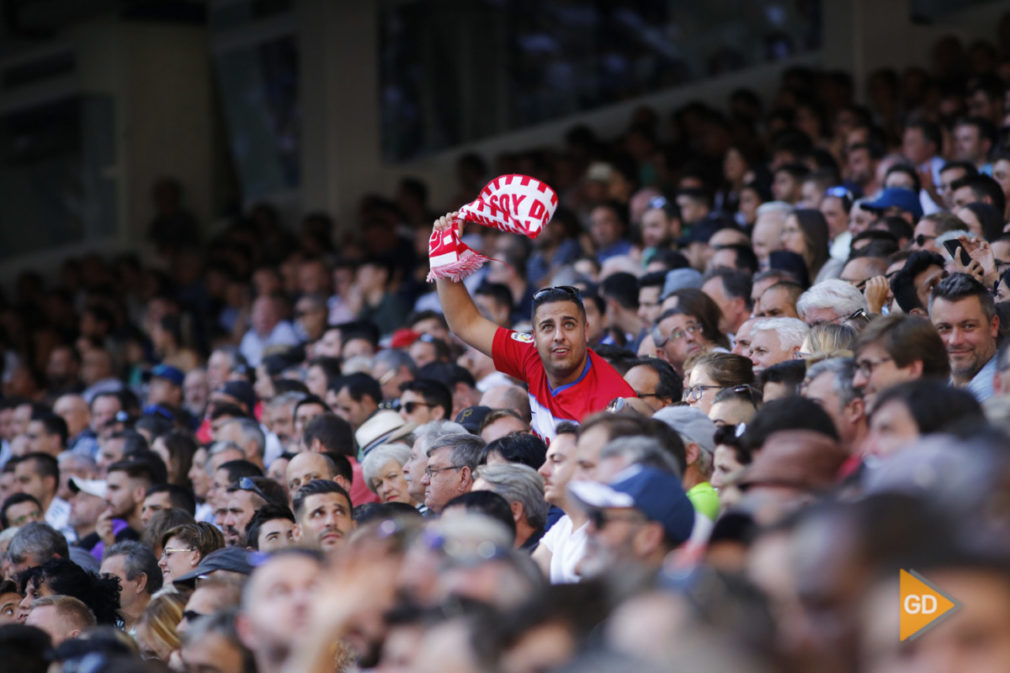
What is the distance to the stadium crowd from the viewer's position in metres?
2.69

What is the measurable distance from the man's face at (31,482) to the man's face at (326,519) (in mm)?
3133

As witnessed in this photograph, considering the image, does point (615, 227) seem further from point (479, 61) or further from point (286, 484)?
point (479, 61)

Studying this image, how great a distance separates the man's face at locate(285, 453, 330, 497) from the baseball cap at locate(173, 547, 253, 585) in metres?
1.08

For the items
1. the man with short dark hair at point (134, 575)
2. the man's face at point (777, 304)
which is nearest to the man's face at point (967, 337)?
the man's face at point (777, 304)

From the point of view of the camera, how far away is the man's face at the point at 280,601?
3389mm

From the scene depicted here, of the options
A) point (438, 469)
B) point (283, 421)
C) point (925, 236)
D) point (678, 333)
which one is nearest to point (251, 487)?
point (438, 469)

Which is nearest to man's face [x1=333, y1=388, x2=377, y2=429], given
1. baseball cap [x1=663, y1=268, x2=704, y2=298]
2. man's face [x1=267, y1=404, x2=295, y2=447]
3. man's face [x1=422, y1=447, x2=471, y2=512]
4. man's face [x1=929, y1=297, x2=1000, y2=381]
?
man's face [x1=267, y1=404, x2=295, y2=447]

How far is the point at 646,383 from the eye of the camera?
5750mm

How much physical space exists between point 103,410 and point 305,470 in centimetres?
365

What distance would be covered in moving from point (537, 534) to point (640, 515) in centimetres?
124

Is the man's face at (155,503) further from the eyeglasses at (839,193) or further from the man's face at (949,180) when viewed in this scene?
the man's face at (949,180)

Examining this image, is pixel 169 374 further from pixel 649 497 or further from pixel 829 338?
pixel 649 497

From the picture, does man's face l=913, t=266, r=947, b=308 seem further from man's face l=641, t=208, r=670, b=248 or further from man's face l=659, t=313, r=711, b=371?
man's face l=641, t=208, r=670, b=248

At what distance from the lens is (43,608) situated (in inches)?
195
